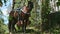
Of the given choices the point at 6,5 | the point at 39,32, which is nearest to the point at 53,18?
the point at 39,32

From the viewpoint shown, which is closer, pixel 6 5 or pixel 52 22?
pixel 6 5

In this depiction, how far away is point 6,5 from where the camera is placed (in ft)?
18.9

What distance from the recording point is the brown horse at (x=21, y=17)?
5.71m

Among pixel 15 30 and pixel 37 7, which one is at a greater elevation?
pixel 37 7

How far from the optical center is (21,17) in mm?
5734

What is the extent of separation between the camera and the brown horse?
571 centimetres

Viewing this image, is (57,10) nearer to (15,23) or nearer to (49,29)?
(49,29)

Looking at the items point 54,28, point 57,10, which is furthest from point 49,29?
point 57,10

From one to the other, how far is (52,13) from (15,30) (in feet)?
2.75

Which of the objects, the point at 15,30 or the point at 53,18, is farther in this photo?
the point at 53,18

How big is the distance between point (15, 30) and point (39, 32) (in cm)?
44

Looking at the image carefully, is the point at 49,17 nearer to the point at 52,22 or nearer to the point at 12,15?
the point at 52,22

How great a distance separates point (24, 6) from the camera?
5.78 m

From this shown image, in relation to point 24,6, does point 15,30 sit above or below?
below
